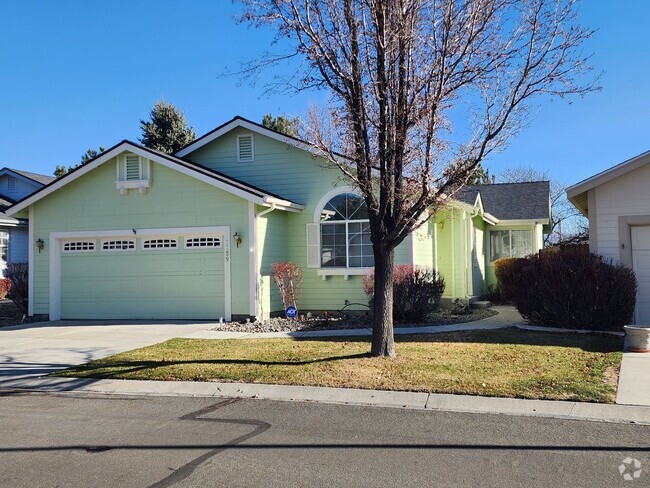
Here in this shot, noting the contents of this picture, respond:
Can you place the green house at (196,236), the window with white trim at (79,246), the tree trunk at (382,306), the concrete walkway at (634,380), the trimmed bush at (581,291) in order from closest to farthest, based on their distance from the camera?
the concrete walkway at (634,380) → the tree trunk at (382,306) → the trimmed bush at (581,291) → the green house at (196,236) → the window with white trim at (79,246)

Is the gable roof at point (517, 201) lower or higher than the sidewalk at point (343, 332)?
higher

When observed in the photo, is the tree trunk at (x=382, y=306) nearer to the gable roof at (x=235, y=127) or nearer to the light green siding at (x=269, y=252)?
the light green siding at (x=269, y=252)

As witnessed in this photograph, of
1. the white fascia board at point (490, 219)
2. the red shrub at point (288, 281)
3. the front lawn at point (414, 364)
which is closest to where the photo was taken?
the front lawn at point (414, 364)

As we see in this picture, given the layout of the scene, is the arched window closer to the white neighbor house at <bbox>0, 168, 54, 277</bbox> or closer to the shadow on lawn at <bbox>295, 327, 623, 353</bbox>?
the shadow on lawn at <bbox>295, 327, 623, 353</bbox>

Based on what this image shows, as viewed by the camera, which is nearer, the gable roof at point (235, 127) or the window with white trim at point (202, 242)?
the window with white trim at point (202, 242)

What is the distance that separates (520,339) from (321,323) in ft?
16.3

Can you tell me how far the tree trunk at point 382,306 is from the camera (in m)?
9.41

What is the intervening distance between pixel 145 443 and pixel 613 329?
10.3 metres

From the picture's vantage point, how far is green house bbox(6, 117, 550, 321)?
15.5 m

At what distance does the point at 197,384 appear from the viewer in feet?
27.6

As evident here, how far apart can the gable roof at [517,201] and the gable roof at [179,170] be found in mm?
9831

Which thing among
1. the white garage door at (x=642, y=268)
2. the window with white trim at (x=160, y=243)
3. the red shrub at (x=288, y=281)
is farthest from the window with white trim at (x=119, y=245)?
the white garage door at (x=642, y=268)

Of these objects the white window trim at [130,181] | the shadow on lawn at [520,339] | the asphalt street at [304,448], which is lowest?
the asphalt street at [304,448]

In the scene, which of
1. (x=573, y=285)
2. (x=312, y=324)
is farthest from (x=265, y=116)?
(x=573, y=285)
